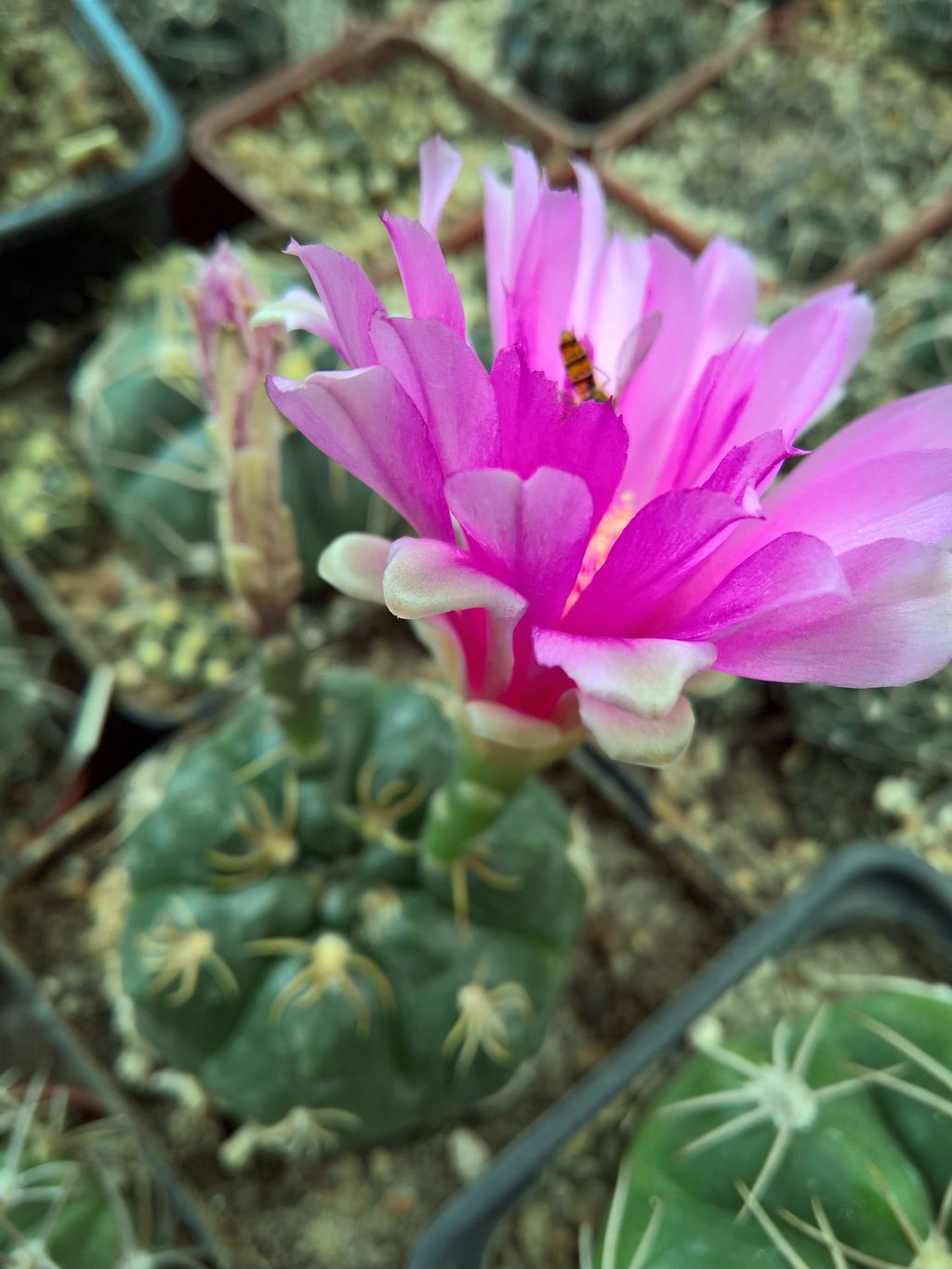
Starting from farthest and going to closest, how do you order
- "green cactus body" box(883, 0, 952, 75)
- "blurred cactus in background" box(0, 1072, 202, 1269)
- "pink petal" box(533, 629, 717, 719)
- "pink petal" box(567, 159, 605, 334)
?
1. "green cactus body" box(883, 0, 952, 75)
2. "blurred cactus in background" box(0, 1072, 202, 1269)
3. "pink petal" box(567, 159, 605, 334)
4. "pink petal" box(533, 629, 717, 719)

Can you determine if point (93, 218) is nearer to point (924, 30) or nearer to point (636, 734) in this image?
point (636, 734)

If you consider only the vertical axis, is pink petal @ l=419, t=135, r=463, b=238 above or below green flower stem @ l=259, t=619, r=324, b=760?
above

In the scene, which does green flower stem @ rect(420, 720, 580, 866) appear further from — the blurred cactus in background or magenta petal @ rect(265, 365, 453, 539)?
the blurred cactus in background

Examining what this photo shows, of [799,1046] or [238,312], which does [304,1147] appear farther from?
[238,312]

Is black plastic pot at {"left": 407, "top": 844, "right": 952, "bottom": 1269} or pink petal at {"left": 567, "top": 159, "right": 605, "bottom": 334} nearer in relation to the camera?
pink petal at {"left": 567, "top": 159, "right": 605, "bottom": 334}

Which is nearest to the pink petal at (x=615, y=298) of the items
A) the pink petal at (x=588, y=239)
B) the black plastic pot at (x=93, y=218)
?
the pink petal at (x=588, y=239)

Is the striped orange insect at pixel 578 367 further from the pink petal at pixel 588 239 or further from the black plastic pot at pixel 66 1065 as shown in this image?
the black plastic pot at pixel 66 1065

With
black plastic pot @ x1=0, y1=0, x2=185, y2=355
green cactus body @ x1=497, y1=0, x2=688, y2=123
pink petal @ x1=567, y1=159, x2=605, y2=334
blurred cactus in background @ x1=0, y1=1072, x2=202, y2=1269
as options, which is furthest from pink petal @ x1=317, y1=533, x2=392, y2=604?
green cactus body @ x1=497, y1=0, x2=688, y2=123
